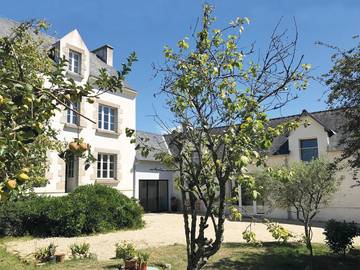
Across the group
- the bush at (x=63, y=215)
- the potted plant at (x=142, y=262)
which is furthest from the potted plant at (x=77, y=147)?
the bush at (x=63, y=215)

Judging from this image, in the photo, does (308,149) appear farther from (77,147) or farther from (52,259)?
(77,147)

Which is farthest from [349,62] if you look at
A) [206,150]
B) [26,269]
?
[26,269]

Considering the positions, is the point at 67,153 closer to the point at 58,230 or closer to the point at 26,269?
the point at 26,269

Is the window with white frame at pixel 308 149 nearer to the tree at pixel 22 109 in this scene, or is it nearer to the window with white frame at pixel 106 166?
the window with white frame at pixel 106 166

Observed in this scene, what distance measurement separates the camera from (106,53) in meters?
24.5

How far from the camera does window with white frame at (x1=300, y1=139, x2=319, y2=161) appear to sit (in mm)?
21773

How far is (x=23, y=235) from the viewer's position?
1353 cm

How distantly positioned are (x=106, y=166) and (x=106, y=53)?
7.86 meters

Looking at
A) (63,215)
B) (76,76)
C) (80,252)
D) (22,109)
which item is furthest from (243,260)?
(76,76)

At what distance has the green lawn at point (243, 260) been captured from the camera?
8.73 m

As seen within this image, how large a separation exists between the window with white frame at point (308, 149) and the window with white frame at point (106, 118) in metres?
11.3

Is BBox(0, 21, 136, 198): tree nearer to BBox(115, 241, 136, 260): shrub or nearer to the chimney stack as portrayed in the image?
BBox(115, 241, 136, 260): shrub

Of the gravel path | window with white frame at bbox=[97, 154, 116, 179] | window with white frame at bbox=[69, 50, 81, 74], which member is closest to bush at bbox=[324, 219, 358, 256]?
the gravel path

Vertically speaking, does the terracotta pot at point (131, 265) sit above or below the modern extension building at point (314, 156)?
below
